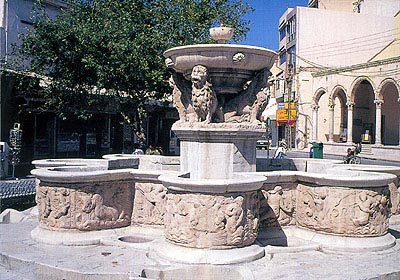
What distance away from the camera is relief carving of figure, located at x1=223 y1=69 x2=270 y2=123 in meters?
7.40

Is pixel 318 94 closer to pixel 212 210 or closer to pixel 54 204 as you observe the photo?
pixel 54 204

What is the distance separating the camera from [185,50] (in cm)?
689

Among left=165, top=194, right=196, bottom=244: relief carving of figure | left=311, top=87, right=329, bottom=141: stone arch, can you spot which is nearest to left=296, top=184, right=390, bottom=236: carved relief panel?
left=165, top=194, right=196, bottom=244: relief carving of figure

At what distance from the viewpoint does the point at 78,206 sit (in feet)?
21.9

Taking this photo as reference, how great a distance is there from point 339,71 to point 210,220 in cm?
3464

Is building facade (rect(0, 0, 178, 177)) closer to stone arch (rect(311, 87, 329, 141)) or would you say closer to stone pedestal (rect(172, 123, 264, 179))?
stone pedestal (rect(172, 123, 264, 179))

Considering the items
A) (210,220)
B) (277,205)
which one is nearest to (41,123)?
(277,205)

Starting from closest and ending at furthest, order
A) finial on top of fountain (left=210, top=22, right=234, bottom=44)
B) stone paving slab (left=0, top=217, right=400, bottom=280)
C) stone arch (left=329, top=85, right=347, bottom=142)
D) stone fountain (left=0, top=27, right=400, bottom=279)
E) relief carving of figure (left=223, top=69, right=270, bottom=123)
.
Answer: stone paving slab (left=0, top=217, right=400, bottom=280) < stone fountain (left=0, top=27, right=400, bottom=279) < relief carving of figure (left=223, top=69, right=270, bottom=123) < finial on top of fountain (left=210, top=22, right=234, bottom=44) < stone arch (left=329, top=85, right=347, bottom=142)

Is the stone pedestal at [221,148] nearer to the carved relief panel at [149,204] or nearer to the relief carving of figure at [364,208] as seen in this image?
the carved relief panel at [149,204]

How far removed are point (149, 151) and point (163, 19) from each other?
4828 mm

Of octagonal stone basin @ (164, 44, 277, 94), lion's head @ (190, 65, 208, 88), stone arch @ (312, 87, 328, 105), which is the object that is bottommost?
lion's head @ (190, 65, 208, 88)

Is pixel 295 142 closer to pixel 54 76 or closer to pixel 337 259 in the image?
pixel 54 76

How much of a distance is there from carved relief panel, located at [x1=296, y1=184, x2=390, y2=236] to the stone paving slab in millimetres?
347

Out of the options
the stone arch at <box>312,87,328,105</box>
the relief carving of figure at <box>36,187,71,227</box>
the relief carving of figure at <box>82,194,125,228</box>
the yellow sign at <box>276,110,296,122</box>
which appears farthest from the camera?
the yellow sign at <box>276,110,296,122</box>
